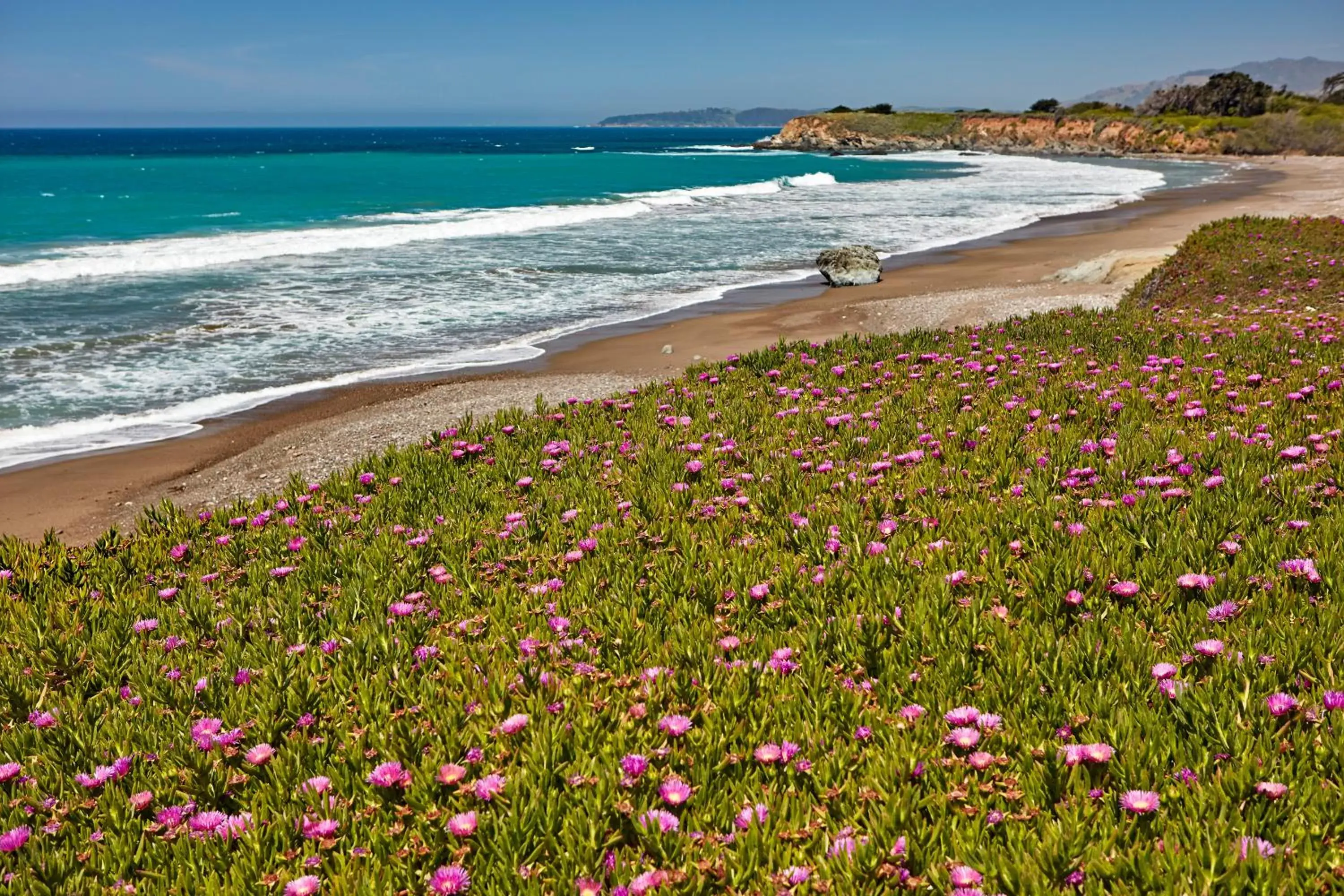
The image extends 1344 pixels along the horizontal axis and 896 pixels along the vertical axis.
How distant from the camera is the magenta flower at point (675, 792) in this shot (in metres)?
2.48

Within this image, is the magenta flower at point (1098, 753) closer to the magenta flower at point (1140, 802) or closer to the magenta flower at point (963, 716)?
the magenta flower at point (1140, 802)

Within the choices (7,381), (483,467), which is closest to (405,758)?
(483,467)

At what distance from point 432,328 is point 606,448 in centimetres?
1378

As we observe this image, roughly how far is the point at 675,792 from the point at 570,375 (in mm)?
12283

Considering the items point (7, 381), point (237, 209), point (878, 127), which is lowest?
point (7, 381)

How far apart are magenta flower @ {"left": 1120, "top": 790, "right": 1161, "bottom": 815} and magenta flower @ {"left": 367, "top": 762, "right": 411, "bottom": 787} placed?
6.61 ft

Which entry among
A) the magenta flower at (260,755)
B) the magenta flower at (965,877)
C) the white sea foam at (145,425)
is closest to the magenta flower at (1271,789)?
the magenta flower at (965,877)

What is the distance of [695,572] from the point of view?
4020mm

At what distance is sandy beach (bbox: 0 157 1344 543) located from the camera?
9.70 meters

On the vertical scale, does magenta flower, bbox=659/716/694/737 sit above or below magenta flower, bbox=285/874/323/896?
above

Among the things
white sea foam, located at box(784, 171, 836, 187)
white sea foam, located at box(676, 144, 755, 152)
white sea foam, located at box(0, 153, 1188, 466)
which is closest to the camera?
white sea foam, located at box(0, 153, 1188, 466)

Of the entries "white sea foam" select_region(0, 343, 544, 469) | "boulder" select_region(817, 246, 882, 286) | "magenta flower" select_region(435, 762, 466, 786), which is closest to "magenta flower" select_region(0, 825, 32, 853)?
"magenta flower" select_region(435, 762, 466, 786)

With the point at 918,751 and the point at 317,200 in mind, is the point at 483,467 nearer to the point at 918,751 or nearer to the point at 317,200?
the point at 918,751

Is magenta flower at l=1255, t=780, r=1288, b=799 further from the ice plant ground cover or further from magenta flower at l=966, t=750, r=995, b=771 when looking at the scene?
magenta flower at l=966, t=750, r=995, b=771
